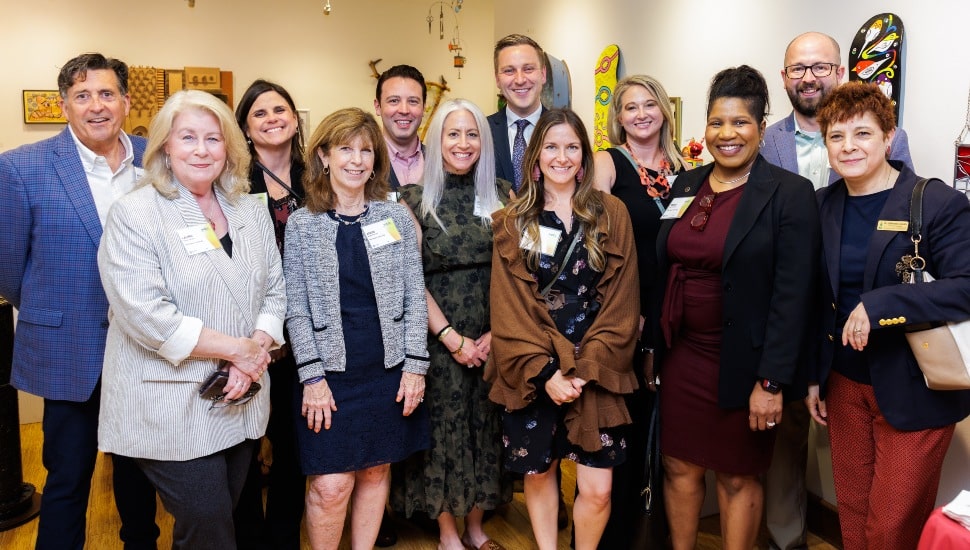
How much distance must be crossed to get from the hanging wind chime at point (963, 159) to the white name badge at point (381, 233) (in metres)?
1.96

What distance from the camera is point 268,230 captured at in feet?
7.32

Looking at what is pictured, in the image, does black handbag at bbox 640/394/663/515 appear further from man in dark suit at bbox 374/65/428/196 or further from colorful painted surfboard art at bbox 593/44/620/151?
colorful painted surfboard art at bbox 593/44/620/151

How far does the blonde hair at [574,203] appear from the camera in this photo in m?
2.38

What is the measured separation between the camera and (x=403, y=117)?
299 cm

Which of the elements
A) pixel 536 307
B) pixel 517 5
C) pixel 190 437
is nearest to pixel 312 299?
pixel 190 437

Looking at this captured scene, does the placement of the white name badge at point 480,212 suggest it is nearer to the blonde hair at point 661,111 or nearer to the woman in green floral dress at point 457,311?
the woman in green floral dress at point 457,311

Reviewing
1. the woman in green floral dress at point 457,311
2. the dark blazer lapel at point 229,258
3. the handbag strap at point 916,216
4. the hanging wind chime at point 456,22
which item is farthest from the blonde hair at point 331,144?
the hanging wind chime at point 456,22

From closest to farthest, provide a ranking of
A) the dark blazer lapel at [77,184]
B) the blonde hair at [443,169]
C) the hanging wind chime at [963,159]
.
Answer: the dark blazer lapel at [77,184] < the hanging wind chime at [963,159] < the blonde hair at [443,169]

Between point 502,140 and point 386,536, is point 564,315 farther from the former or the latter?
point 386,536

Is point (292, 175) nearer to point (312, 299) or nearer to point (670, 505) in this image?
point (312, 299)

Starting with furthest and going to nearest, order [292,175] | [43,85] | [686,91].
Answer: [43,85], [686,91], [292,175]

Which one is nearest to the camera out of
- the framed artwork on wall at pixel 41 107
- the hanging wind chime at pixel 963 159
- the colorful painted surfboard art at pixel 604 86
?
the hanging wind chime at pixel 963 159

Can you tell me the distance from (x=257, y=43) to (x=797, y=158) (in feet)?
18.2

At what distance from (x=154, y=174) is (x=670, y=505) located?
6.58 feet
